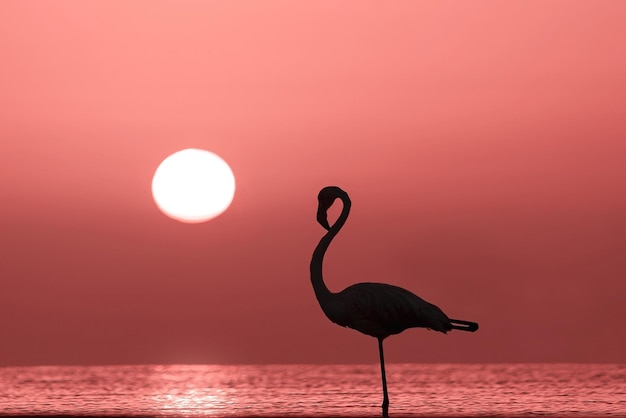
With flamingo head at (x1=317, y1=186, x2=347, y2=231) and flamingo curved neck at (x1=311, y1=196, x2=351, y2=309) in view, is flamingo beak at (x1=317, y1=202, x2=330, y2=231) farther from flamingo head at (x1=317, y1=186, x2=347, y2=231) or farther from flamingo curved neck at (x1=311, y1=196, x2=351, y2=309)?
flamingo curved neck at (x1=311, y1=196, x2=351, y2=309)

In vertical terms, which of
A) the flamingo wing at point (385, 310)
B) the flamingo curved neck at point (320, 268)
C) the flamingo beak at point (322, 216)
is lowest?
the flamingo wing at point (385, 310)

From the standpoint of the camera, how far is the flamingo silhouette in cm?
1641

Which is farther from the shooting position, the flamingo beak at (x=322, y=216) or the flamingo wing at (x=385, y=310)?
the flamingo beak at (x=322, y=216)

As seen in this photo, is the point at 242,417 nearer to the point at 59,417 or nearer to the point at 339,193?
the point at 59,417

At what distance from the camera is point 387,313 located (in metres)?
16.4

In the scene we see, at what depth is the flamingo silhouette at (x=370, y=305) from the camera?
53.8 feet

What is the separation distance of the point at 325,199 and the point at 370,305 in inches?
67.0

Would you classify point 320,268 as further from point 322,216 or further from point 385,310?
point 385,310

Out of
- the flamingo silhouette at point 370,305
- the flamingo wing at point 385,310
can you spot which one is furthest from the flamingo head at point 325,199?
the flamingo wing at point 385,310

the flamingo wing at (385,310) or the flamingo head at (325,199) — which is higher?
the flamingo head at (325,199)

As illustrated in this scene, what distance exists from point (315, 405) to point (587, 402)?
6.10 m

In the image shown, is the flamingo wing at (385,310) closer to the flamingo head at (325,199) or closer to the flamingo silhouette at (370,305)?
the flamingo silhouette at (370,305)

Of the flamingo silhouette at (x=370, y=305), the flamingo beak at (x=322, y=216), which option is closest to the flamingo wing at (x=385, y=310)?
the flamingo silhouette at (x=370, y=305)

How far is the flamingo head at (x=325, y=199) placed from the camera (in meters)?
16.5
